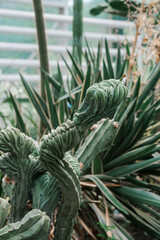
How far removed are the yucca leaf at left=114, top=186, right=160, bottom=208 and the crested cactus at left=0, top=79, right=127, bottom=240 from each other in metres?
0.58

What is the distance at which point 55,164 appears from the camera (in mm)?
781

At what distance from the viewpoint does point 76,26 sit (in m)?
2.35

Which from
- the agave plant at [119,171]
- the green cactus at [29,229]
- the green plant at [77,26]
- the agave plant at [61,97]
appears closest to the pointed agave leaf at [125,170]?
the agave plant at [119,171]

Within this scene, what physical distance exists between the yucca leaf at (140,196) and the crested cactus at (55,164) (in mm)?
581

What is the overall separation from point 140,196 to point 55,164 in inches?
31.7

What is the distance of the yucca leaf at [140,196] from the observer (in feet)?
4.67

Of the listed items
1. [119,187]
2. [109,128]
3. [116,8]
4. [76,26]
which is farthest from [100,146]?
[116,8]

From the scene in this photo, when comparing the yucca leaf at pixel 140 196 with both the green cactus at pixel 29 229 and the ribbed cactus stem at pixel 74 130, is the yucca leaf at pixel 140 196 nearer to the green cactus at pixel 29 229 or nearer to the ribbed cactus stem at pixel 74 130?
the ribbed cactus stem at pixel 74 130

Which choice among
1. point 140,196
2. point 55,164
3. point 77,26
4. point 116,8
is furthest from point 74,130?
point 116,8

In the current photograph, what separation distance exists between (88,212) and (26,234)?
2.98 ft

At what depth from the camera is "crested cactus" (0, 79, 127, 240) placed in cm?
74

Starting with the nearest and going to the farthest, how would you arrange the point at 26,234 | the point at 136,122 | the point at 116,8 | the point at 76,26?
1. the point at 26,234
2. the point at 136,122
3. the point at 76,26
4. the point at 116,8

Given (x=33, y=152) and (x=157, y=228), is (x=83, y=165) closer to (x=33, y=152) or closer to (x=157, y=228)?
(x=33, y=152)

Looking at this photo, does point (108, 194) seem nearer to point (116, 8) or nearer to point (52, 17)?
point (52, 17)
